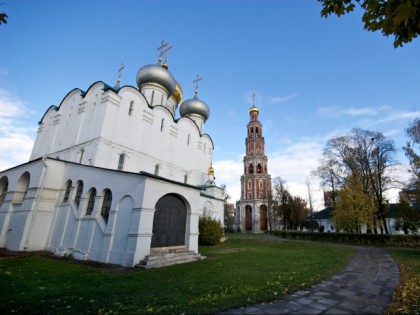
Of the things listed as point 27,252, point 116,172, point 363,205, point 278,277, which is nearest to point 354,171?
point 363,205

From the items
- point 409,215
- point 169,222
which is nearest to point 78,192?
point 169,222

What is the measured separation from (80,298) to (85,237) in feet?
25.3

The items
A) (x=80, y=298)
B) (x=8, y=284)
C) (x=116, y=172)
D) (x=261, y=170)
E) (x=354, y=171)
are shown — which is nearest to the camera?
(x=80, y=298)

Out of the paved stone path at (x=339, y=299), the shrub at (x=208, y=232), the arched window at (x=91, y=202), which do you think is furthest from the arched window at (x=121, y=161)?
the paved stone path at (x=339, y=299)

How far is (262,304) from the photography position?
4.59 metres

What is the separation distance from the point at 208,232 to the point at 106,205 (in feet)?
31.2

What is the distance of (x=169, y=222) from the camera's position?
12164mm

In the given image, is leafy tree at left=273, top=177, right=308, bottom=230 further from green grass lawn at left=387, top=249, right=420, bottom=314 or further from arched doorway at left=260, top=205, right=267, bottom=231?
green grass lawn at left=387, top=249, right=420, bottom=314

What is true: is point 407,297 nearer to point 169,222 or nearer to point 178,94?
point 169,222

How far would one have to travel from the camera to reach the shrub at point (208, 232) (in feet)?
61.9

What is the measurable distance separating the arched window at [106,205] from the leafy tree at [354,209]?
21.6 meters

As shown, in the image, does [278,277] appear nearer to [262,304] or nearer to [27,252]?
[262,304]

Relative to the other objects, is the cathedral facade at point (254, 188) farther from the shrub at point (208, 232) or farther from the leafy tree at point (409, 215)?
the leafy tree at point (409, 215)

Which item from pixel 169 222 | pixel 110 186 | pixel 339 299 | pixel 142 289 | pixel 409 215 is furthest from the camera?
pixel 409 215
